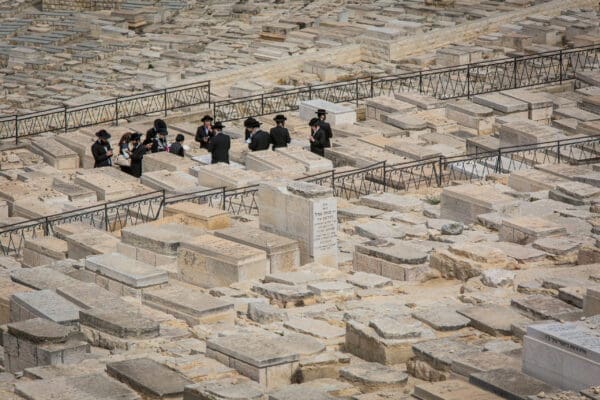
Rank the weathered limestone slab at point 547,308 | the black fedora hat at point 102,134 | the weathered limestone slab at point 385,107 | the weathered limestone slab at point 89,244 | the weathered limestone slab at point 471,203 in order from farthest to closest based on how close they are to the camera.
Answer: the weathered limestone slab at point 385,107 < the black fedora hat at point 102,134 < the weathered limestone slab at point 471,203 < the weathered limestone slab at point 89,244 < the weathered limestone slab at point 547,308

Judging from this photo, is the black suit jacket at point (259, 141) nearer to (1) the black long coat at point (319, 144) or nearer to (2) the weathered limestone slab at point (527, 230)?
(1) the black long coat at point (319, 144)

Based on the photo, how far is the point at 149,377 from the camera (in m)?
15.7

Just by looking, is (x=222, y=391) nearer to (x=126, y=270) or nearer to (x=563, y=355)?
(x=563, y=355)

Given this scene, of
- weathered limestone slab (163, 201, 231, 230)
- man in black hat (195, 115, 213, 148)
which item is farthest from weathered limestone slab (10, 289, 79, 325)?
man in black hat (195, 115, 213, 148)

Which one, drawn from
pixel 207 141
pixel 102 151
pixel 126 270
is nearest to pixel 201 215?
pixel 126 270

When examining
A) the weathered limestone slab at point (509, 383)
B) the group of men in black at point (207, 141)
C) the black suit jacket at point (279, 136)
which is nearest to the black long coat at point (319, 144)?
the group of men in black at point (207, 141)

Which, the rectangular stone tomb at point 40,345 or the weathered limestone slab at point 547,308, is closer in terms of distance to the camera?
the rectangular stone tomb at point 40,345

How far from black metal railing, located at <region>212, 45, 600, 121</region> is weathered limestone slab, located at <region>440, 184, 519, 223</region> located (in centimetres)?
813

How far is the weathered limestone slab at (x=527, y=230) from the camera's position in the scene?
20.5 meters

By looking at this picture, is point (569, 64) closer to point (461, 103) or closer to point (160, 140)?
point (461, 103)

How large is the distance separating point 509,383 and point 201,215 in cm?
810

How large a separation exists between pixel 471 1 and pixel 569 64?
25.1 feet

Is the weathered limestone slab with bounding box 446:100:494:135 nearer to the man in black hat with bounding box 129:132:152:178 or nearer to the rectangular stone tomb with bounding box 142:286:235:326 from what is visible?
the man in black hat with bounding box 129:132:152:178

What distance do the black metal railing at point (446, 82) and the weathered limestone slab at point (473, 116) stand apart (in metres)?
1.54
